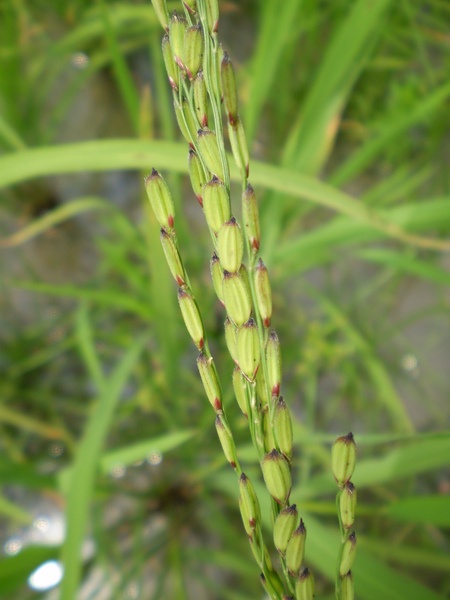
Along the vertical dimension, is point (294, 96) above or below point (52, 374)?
above

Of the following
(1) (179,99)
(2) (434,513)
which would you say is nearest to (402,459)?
(2) (434,513)

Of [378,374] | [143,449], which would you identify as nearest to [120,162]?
[143,449]

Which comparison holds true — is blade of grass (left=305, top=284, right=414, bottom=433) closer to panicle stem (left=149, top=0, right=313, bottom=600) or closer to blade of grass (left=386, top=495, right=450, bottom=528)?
blade of grass (left=386, top=495, right=450, bottom=528)

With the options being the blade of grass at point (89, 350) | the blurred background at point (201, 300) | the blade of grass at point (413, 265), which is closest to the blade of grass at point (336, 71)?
the blurred background at point (201, 300)

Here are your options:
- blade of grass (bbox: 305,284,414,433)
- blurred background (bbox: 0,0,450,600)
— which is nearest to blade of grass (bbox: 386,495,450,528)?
blurred background (bbox: 0,0,450,600)

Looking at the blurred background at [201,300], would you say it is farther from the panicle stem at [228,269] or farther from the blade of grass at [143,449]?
the panicle stem at [228,269]

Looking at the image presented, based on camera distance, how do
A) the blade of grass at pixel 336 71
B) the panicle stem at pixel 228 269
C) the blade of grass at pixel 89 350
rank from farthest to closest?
the blade of grass at pixel 89 350
the blade of grass at pixel 336 71
the panicle stem at pixel 228 269

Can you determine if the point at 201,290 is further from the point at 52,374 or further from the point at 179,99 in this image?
the point at 179,99

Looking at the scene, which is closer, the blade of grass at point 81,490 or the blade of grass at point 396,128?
the blade of grass at point 81,490
